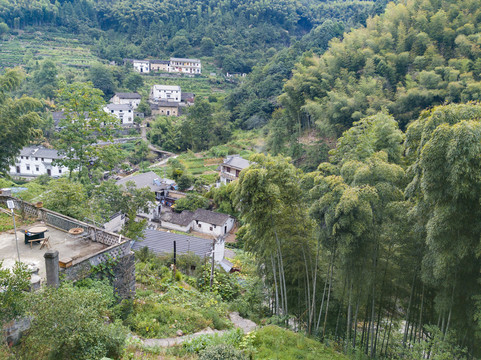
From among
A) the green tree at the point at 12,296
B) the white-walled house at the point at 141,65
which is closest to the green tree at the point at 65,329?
the green tree at the point at 12,296

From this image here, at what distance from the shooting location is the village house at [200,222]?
1833cm

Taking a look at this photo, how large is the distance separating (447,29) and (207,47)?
41962 mm

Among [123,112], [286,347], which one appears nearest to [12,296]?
[286,347]

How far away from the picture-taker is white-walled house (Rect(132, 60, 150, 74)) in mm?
49594

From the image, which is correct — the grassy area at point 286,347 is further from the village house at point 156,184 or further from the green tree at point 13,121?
the village house at point 156,184

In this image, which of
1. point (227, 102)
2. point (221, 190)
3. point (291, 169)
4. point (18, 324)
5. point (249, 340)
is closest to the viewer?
point (18, 324)

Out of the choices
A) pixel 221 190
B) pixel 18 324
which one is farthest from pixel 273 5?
pixel 18 324

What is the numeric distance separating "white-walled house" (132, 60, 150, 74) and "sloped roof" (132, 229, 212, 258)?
4090 cm

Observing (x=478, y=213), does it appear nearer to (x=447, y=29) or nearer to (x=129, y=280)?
(x=129, y=280)

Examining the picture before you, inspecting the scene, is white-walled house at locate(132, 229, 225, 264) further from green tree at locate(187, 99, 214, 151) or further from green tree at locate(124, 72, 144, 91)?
green tree at locate(124, 72, 144, 91)

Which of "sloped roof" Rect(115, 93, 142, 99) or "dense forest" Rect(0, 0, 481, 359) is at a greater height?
"sloped roof" Rect(115, 93, 142, 99)

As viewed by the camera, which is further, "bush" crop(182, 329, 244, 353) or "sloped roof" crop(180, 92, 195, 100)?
"sloped roof" crop(180, 92, 195, 100)

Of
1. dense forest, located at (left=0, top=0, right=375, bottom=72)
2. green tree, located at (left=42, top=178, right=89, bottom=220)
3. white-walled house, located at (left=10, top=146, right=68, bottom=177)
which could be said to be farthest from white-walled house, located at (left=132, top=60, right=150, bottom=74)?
green tree, located at (left=42, top=178, right=89, bottom=220)

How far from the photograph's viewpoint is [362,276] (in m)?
6.32
